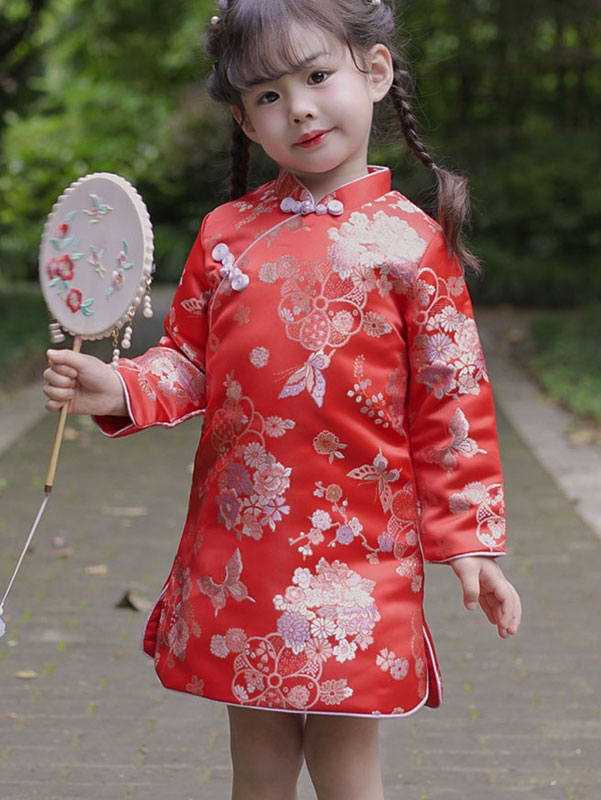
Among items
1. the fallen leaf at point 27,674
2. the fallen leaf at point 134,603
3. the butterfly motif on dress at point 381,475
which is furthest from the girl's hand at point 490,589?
the fallen leaf at point 134,603

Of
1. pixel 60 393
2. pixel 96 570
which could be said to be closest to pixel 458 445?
pixel 60 393

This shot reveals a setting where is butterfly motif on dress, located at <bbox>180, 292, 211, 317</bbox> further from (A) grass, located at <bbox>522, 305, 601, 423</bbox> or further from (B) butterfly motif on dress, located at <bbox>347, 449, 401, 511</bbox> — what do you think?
(A) grass, located at <bbox>522, 305, 601, 423</bbox>

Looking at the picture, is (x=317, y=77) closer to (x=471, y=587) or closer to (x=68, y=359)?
(x=68, y=359)

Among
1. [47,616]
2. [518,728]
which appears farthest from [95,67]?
[518,728]

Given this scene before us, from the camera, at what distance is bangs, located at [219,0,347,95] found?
205cm

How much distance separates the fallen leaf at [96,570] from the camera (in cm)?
466

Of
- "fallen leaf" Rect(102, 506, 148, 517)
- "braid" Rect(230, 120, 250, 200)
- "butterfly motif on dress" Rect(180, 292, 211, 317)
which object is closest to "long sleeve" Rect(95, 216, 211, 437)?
"butterfly motif on dress" Rect(180, 292, 211, 317)

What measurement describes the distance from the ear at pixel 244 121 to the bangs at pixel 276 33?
5.2 inches

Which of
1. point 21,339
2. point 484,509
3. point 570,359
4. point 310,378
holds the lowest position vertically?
point 570,359

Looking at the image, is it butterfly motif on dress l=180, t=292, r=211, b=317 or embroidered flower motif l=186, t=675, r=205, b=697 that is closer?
embroidered flower motif l=186, t=675, r=205, b=697

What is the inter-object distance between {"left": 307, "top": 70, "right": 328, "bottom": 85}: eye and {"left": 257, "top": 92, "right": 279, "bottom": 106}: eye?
2.5 inches

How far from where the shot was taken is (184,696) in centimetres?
361

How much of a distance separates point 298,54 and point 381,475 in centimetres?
72

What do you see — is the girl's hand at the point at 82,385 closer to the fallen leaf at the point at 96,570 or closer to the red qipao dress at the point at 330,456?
the red qipao dress at the point at 330,456
